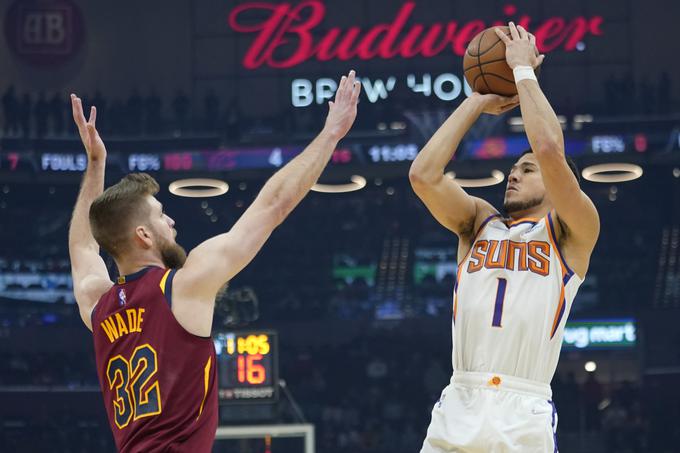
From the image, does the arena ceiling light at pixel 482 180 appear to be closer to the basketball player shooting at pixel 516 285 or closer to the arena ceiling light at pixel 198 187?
the arena ceiling light at pixel 198 187

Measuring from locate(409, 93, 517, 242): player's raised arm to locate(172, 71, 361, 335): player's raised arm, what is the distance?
29.3 inches

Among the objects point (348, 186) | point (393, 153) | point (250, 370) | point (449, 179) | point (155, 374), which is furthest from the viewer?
point (348, 186)

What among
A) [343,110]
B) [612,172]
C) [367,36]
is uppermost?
[367,36]

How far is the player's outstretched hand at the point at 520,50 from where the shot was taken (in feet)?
14.6

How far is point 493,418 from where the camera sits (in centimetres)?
427

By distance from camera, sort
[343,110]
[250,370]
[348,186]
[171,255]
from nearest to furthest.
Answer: [171,255] → [343,110] → [250,370] → [348,186]

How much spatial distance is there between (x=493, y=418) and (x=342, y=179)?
51.0 ft

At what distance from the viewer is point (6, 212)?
23.2m

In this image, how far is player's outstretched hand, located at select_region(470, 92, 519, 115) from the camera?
4710mm

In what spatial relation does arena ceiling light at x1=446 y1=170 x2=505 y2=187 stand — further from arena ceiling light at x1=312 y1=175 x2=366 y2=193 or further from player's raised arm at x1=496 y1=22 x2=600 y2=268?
player's raised arm at x1=496 y1=22 x2=600 y2=268

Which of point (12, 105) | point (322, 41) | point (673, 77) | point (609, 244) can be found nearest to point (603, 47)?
point (673, 77)

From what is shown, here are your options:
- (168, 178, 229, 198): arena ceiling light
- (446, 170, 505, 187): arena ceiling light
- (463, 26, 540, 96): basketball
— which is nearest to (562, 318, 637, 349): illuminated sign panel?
(446, 170, 505, 187): arena ceiling light

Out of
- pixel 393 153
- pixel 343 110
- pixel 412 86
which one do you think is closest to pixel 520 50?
pixel 343 110

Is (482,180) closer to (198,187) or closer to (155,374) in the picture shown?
(198,187)
